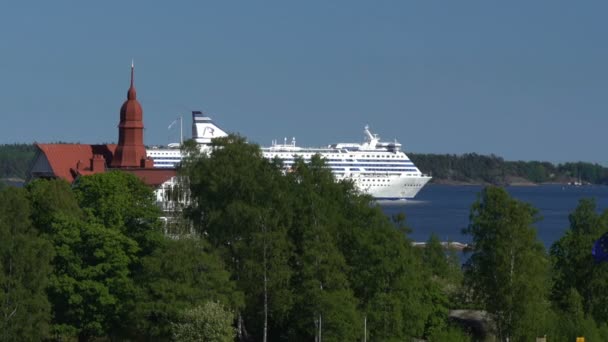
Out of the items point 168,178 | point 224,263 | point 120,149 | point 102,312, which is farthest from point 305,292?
point 120,149

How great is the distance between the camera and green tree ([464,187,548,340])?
3170cm

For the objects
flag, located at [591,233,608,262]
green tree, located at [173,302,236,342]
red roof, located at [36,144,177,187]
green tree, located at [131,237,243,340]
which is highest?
red roof, located at [36,144,177,187]

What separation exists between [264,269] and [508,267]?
5.44 metres

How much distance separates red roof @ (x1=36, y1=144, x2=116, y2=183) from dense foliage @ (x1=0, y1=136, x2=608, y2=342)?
2083cm

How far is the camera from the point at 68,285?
31500mm

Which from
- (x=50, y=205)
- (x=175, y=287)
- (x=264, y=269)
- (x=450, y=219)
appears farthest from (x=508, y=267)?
(x=450, y=219)

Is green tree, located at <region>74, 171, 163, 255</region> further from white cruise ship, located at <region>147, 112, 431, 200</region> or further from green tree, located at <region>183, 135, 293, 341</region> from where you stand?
white cruise ship, located at <region>147, 112, 431, 200</region>

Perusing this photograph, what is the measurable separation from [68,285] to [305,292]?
5157 millimetres

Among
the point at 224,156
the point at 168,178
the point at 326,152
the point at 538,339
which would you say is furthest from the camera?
the point at 326,152

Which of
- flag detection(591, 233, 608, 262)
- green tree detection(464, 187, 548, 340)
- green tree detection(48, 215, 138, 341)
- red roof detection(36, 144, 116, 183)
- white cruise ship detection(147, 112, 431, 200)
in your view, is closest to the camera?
flag detection(591, 233, 608, 262)

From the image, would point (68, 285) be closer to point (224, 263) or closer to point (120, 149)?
point (224, 263)

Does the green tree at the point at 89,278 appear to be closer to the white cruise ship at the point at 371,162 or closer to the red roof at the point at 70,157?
the red roof at the point at 70,157

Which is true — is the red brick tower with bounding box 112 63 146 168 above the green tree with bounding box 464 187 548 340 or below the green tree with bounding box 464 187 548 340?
above

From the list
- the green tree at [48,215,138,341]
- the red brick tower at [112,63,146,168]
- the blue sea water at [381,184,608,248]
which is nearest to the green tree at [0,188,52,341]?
the green tree at [48,215,138,341]
